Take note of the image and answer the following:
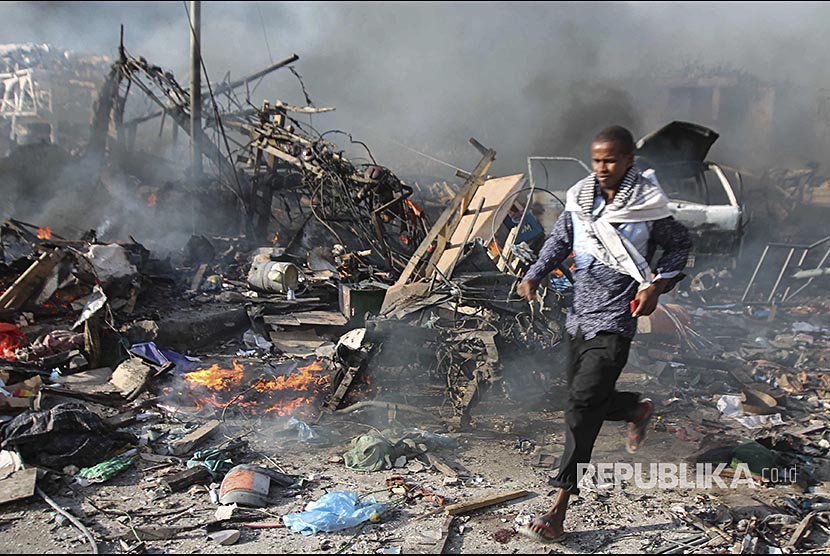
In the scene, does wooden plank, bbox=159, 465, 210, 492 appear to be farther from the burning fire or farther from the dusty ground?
the burning fire

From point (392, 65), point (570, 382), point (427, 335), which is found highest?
point (392, 65)

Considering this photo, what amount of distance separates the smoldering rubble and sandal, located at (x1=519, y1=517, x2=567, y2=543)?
0.05m

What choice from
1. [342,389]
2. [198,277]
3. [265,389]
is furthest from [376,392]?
[198,277]

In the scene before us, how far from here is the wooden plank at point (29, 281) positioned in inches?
255

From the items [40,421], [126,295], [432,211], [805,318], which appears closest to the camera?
[40,421]

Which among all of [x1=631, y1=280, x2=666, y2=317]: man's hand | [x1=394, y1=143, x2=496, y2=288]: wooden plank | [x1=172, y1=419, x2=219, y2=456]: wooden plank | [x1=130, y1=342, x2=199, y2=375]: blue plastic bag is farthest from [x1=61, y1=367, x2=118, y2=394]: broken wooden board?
[x1=631, y1=280, x2=666, y2=317]: man's hand

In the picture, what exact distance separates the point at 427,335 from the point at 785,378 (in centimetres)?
368

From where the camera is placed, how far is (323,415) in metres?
4.83

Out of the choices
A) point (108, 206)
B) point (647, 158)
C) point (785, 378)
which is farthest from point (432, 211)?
point (785, 378)

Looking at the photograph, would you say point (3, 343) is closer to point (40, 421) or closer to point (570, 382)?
point (40, 421)

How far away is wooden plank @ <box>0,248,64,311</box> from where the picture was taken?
6465 mm

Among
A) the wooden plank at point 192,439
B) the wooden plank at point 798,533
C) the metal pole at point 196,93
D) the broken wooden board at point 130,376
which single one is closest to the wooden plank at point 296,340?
the broken wooden board at point 130,376

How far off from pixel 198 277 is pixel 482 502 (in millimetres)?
6702

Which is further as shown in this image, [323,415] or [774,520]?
[323,415]
